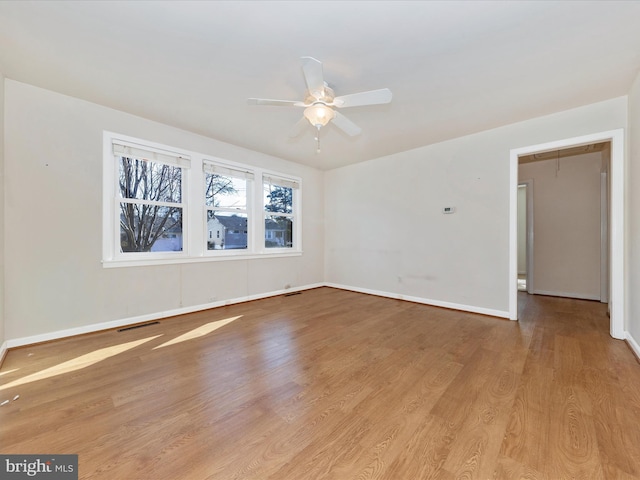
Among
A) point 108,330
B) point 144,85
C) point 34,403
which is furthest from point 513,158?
point 108,330

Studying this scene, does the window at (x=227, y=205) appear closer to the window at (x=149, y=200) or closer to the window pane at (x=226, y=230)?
the window pane at (x=226, y=230)

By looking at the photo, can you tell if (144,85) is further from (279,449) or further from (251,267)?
(279,449)

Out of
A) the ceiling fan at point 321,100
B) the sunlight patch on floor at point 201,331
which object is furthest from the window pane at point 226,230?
the ceiling fan at point 321,100

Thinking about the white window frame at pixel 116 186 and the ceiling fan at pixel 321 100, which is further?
the white window frame at pixel 116 186

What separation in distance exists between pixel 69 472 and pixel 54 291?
2.36m

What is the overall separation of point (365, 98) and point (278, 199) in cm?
328

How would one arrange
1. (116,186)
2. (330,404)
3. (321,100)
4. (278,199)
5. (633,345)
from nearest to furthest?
1. (330,404)
2. (321,100)
3. (633,345)
4. (116,186)
5. (278,199)

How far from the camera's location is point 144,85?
2.68 m

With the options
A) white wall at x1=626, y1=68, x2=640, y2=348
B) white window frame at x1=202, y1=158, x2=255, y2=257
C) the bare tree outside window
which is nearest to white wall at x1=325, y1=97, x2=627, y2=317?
white wall at x1=626, y1=68, x2=640, y2=348

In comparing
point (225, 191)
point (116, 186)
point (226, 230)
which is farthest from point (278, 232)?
point (116, 186)

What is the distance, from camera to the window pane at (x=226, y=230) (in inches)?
168

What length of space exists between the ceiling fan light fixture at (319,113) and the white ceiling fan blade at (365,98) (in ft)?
0.35

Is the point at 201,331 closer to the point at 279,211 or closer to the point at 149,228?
the point at 149,228

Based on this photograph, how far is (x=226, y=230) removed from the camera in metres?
4.45
